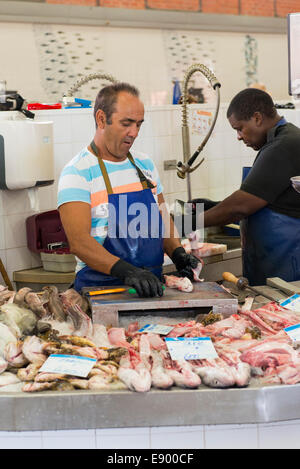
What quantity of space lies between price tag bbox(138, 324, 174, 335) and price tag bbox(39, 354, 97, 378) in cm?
35

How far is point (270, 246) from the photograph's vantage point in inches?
159

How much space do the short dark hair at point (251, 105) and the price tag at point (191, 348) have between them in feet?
6.63

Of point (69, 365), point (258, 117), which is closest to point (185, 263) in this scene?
point (69, 365)

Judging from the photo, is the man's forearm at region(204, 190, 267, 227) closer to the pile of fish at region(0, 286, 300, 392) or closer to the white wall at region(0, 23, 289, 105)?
the pile of fish at region(0, 286, 300, 392)

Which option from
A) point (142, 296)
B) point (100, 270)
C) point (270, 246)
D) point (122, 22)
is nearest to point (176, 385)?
point (142, 296)

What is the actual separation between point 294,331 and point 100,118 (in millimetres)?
1327

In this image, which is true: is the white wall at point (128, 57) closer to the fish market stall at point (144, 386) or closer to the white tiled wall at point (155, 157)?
the white tiled wall at point (155, 157)

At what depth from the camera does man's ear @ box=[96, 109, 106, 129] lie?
10.1ft

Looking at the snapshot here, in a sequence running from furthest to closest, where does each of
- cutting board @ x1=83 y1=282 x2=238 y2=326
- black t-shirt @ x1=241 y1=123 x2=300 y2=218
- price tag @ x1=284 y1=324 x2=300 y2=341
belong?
black t-shirt @ x1=241 y1=123 x2=300 y2=218 < cutting board @ x1=83 y1=282 x2=238 y2=326 < price tag @ x1=284 y1=324 x2=300 y2=341

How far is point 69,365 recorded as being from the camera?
7.12 ft

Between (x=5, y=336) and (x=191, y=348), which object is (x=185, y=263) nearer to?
(x=191, y=348)

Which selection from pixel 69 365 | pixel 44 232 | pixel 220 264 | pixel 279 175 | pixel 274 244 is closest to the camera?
pixel 69 365

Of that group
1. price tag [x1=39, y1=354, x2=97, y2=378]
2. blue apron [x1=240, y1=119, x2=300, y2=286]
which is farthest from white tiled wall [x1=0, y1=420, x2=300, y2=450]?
blue apron [x1=240, y1=119, x2=300, y2=286]
